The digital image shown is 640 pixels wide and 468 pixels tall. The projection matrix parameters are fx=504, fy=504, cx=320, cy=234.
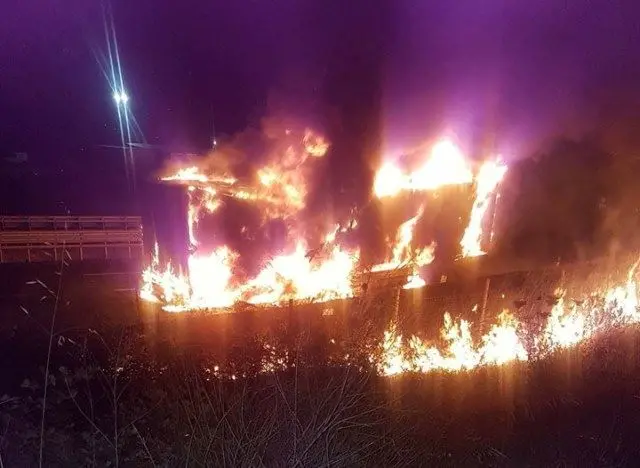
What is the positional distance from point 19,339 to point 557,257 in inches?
491

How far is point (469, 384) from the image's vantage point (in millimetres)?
6820

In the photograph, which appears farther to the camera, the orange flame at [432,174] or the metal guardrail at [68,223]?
the orange flame at [432,174]

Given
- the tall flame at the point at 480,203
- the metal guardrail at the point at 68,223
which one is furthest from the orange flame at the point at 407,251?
the metal guardrail at the point at 68,223

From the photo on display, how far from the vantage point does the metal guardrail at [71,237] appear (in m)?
10.4

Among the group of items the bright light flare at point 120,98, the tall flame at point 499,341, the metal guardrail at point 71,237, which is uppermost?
the bright light flare at point 120,98

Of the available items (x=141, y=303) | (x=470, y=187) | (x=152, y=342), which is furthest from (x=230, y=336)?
(x=470, y=187)

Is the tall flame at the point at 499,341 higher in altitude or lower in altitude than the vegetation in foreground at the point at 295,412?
higher

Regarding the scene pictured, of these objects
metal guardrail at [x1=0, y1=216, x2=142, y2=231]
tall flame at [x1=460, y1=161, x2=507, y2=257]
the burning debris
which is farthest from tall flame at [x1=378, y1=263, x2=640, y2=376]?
metal guardrail at [x1=0, y1=216, x2=142, y2=231]

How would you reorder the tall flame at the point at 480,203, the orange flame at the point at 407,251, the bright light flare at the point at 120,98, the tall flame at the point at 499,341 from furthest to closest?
the bright light flare at the point at 120,98 < the tall flame at the point at 480,203 < the orange flame at the point at 407,251 < the tall flame at the point at 499,341

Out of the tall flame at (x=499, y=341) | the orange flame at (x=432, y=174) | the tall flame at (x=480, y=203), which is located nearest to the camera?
the tall flame at (x=499, y=341)

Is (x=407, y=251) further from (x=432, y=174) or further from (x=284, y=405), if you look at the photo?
(x=284, y=405)

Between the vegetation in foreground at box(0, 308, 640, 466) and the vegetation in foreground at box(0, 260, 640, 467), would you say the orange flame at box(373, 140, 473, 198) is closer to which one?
the vegetation in foreground at box(0, 260, 640, 467)

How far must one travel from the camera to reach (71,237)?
11.1 metres

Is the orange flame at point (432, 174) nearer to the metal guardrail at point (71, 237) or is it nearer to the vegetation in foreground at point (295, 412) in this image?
the vegetation in foreground at point (295, 412)
